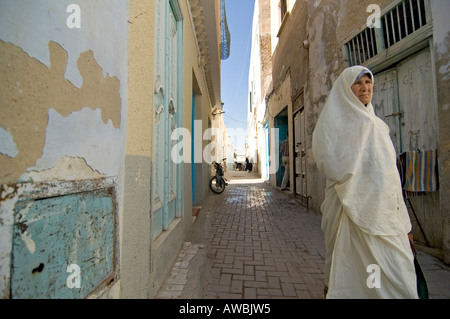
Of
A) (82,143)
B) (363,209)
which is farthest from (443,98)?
(82,143)

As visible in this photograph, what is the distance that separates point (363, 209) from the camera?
1.48 metres

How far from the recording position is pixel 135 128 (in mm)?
1473

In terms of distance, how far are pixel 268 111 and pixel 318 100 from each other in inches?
226

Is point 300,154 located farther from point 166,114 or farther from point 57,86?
point 57,86

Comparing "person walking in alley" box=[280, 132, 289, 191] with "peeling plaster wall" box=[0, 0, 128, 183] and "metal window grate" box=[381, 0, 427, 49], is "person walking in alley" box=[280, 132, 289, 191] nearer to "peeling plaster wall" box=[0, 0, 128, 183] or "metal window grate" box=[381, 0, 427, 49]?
"metal window grate" box=[381, 0, 427, 49]

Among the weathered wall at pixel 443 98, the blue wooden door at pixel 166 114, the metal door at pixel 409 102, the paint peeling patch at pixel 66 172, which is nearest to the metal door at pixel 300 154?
the metal door at pixel 409 102

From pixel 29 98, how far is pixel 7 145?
0.17 m

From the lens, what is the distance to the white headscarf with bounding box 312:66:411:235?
146cm

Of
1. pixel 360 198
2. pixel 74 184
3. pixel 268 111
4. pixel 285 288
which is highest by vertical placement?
pixel 268 111

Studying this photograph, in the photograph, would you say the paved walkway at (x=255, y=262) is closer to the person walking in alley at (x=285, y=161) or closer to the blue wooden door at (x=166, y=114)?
the blue wooden door at (x=166, y=114)

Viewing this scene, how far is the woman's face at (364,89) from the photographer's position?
1.74 metres

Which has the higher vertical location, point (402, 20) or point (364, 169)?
point (402, 20)
